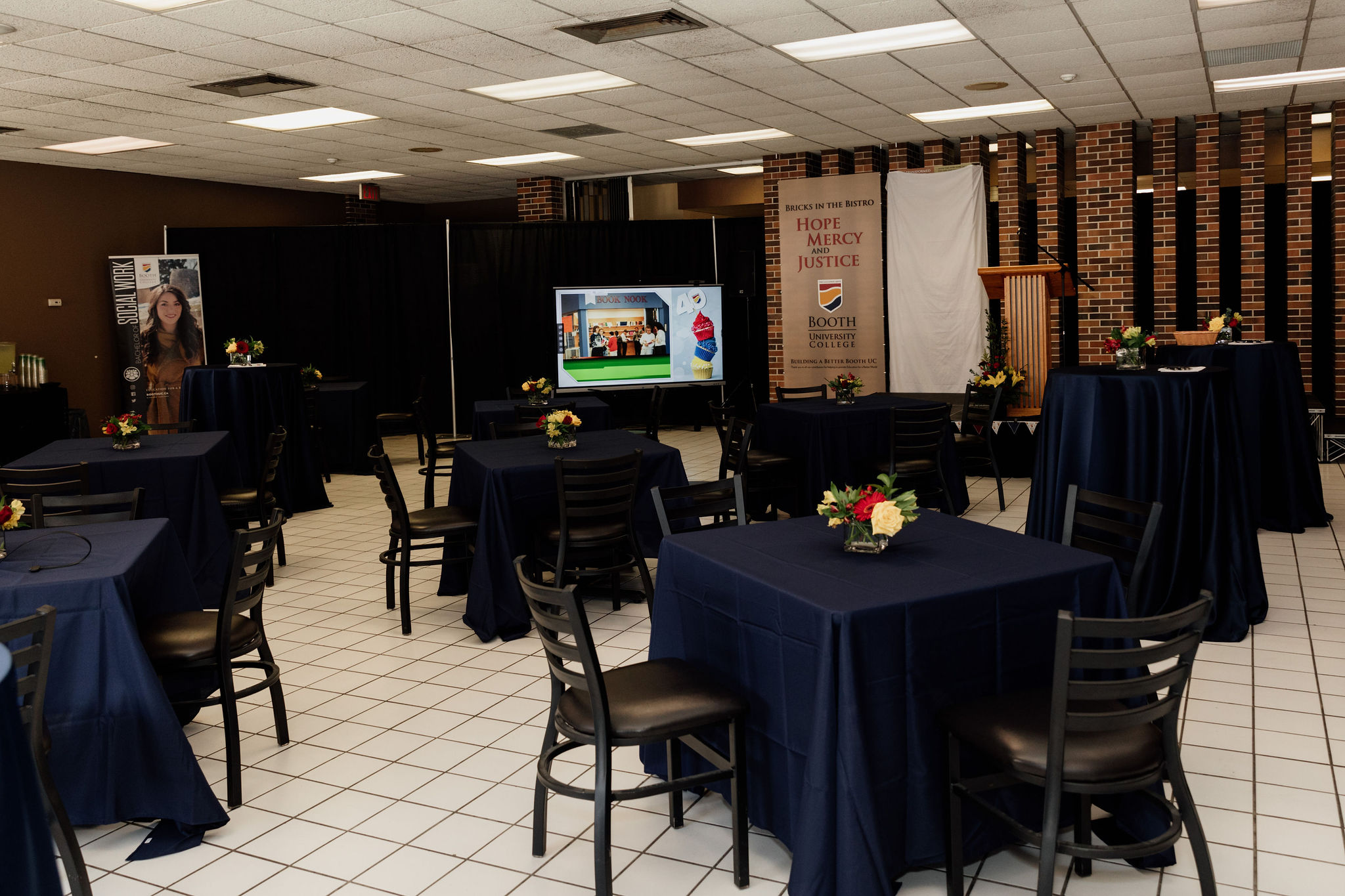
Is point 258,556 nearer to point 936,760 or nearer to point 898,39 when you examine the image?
point 936,760

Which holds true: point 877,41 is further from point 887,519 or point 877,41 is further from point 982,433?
point 887,519

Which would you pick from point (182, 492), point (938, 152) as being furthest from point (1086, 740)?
point (938, 152)

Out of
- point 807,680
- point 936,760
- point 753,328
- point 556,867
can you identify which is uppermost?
point 753,328

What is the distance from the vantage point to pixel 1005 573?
2.87m

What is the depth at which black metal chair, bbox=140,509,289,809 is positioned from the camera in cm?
339

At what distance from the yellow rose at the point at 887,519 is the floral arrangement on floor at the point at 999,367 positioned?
5.16m

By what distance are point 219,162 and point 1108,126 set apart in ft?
28.2

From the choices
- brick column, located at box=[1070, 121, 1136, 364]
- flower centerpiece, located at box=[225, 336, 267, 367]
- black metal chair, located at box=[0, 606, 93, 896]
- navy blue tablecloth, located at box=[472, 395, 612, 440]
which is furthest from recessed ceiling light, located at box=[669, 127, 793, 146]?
black metal chair, located at box=[0, 606, 93, 896]

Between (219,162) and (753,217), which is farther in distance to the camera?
(753,217)

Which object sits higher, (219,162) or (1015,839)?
(219,162)

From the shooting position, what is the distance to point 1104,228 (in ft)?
32.4

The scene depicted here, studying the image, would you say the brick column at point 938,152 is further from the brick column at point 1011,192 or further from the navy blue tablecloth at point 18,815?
the navy blue tablecloth at point 18,815

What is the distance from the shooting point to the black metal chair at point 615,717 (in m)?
2.71

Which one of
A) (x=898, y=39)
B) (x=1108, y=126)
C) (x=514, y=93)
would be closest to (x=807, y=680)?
(x=898, y=39)
